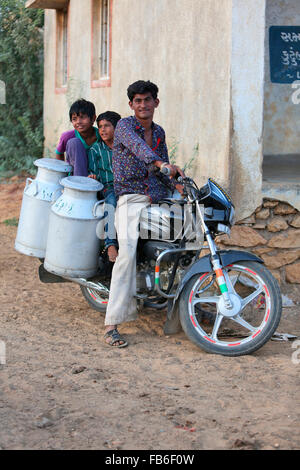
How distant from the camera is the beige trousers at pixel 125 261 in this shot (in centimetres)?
422

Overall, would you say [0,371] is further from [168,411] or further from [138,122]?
[138,122]

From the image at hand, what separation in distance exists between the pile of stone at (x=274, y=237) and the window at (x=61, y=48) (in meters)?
7.04

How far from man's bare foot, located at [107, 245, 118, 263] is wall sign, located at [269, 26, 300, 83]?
401 cm

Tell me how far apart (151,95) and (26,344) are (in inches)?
75.7

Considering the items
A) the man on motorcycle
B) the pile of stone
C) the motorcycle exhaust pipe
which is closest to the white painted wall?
the pile of stone

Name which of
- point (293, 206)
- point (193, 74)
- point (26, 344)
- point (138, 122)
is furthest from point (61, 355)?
point (193, 74)

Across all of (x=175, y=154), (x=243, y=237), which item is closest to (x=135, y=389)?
(x=243, y=237)

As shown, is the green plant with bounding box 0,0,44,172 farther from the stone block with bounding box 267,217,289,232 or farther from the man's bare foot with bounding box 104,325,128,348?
the man's bare foot with bounding box 104,325,128,348

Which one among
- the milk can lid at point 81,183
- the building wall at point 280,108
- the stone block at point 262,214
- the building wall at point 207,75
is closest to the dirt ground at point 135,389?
the stone block at point 262,214

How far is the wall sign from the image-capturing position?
7348mm

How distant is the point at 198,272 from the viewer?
3988mm

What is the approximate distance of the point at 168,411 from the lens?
316 centimetres

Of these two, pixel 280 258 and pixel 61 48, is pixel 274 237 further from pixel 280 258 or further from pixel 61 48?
pixel 61 48

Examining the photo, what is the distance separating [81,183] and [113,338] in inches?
44.1
